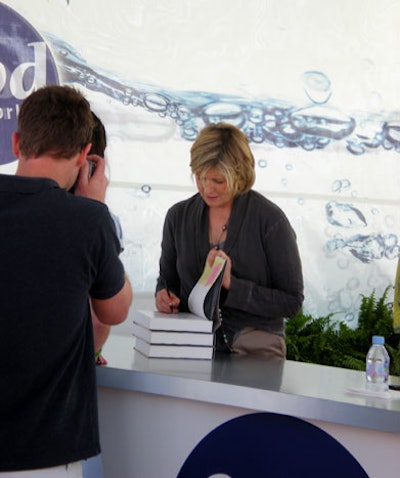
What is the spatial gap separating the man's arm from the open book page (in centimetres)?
93

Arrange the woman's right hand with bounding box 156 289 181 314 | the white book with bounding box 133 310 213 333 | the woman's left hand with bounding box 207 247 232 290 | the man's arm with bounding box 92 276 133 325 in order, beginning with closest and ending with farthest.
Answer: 1. the man's arm with bounding box 92 276 133 325
2. the white book with bounding box 133 310 213 333
3. the woman's left hand with bounding box 207 247 232 290
4. the woman's right hand with bounding box 156 289 181 314

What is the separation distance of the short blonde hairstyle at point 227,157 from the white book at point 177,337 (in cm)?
61

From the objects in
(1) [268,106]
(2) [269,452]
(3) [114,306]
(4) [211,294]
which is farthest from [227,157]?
(1) [268,106]

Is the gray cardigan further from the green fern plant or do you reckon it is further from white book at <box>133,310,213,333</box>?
the green fern plant

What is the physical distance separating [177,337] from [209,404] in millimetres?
407

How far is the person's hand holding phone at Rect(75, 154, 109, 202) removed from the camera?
2283 mm

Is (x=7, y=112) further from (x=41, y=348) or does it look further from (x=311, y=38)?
(x=41, y=348)

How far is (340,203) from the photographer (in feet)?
19.3

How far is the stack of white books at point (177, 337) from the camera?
2930 millimetres

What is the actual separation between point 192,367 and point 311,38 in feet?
11.9

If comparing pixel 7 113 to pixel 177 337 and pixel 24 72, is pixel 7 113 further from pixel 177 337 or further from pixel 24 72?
pixel 177 337

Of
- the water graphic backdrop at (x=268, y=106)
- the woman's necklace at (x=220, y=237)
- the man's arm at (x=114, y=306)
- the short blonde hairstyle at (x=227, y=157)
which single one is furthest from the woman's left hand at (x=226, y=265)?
the water graphic backdrop at (x=268, y=106)

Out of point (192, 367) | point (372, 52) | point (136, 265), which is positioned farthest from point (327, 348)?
point (192, 367)

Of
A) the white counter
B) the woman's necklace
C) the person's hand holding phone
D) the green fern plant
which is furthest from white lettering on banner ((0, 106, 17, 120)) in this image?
the person's hand holding phone
